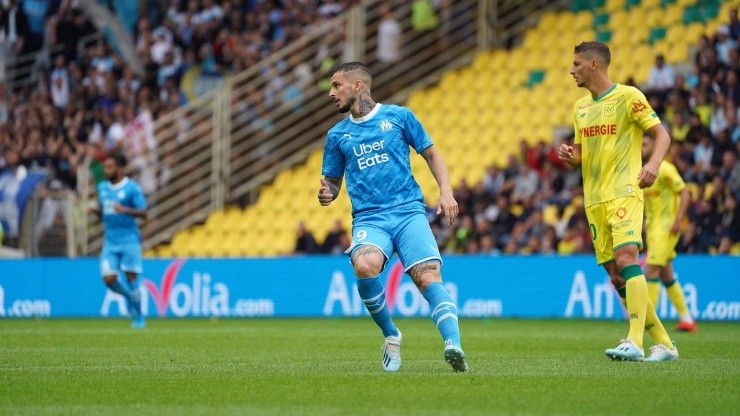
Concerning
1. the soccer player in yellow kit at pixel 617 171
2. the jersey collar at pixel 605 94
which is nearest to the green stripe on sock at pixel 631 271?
the soccer player in yellow kit at pixel 617 171

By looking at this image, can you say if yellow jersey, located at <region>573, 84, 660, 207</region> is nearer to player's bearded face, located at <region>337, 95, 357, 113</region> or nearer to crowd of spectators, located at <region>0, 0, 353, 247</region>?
player's bearded face, located at <region>337, 95, 357, 113</region>

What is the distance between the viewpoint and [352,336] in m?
16.3

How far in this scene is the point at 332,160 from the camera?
1061cm

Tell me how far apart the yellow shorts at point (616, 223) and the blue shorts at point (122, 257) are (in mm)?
10197

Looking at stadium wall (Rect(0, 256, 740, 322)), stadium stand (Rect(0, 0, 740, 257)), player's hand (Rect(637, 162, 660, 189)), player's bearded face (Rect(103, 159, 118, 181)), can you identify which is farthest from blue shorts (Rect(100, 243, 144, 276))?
player's hand (Rect(637, 162, 660, 189))

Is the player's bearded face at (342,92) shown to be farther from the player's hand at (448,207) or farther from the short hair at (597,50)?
the short hair at (597,50)

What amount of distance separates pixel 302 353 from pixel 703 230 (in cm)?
1070

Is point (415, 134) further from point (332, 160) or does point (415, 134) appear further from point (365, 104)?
point (332, 160)

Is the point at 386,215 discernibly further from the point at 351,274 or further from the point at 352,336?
the point at 351,274

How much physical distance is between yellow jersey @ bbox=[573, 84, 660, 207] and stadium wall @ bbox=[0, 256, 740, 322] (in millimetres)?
9584

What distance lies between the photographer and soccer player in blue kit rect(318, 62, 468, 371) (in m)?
10.2

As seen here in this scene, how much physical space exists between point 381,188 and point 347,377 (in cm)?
151

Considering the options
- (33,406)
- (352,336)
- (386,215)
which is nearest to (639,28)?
(352,336)

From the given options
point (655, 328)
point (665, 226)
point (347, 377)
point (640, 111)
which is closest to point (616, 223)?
point (640, 111)
